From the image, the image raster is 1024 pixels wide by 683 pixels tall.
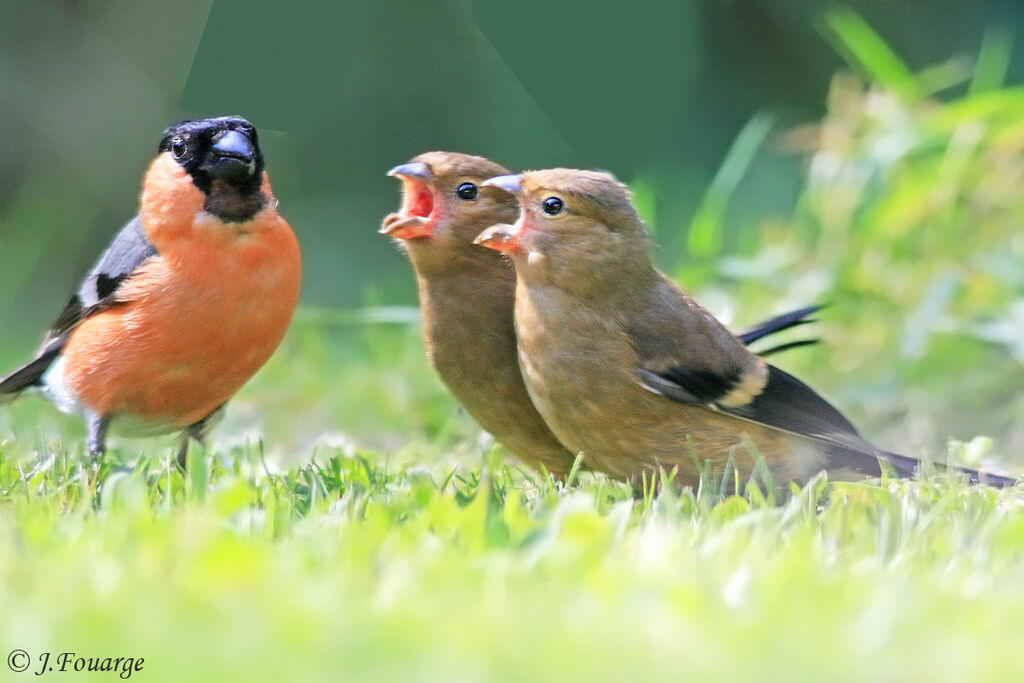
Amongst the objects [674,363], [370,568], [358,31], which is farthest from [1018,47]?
[370,568]

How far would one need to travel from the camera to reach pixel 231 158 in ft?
12.7

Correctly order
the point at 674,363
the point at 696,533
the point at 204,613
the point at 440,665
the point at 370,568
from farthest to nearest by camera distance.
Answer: the point at 674,363 < the point at 696,533 < the point at 370,568 < the point at 204,613 < the point at 440,665

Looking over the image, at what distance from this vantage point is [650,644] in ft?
6.97

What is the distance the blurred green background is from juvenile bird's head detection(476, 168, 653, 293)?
7.42 feet

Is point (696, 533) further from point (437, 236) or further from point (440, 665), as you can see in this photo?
point (437, 236)

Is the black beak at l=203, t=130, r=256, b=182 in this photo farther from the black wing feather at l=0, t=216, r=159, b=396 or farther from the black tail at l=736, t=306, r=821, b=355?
the black tail at l=736, t=306, r=821, b=355

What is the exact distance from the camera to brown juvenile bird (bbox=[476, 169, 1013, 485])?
3.81 meters

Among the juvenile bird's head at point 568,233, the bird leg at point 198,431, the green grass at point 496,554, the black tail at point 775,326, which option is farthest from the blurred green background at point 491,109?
the juvenile bird's head at point 568,233

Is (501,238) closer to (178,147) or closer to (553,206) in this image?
(553,206)

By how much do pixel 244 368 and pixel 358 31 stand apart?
3989 mm

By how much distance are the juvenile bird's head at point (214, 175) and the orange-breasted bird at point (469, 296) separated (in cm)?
43

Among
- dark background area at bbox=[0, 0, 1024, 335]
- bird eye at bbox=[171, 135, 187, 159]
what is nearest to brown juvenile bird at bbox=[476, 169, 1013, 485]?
bird eye at bbox=[171, 135, 187, 159]

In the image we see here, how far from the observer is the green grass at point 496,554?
2.09m

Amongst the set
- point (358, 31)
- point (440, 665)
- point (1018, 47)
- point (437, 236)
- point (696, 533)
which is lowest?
point (440, 665)
